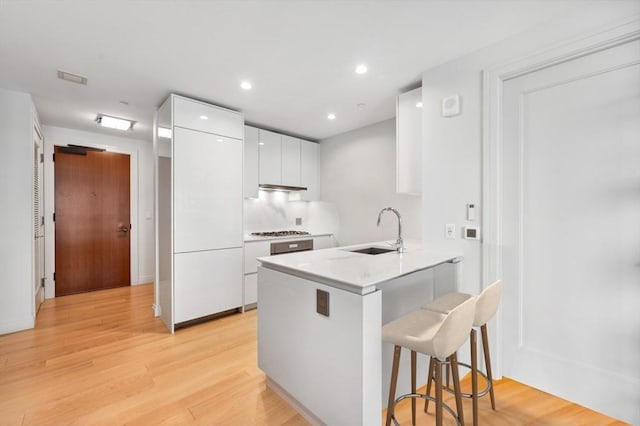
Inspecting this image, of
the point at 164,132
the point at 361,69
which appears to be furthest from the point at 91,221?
the point at 361,69

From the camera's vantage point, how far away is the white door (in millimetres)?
1555

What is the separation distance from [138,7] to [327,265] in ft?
6.08

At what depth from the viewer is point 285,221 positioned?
15.1ft

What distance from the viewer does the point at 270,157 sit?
3980 millimetres

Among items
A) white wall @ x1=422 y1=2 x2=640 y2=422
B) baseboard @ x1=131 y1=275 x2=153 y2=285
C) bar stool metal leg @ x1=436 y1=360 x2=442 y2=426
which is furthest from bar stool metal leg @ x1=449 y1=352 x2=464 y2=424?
baseboard @ x1=131 y1=275 x2=153 y2=285

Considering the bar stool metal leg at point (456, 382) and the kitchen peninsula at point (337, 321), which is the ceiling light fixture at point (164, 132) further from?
the bar stool metal leg at point (456, 382)

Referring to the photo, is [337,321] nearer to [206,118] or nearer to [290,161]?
[206,118]

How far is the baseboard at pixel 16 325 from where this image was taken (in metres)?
2.77

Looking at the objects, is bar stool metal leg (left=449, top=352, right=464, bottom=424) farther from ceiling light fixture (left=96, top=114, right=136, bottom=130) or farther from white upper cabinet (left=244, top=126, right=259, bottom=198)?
ceiling light fixture (left=96, top=114, right=136, bottom=130)

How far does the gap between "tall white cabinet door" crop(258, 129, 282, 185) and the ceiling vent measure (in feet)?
6.17

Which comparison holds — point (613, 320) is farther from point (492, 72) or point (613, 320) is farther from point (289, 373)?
point (289, 373)

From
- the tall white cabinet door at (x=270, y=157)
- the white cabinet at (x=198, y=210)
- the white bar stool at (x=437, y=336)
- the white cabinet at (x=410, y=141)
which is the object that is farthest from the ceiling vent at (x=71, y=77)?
the white bar stool at (x=437, y=336)

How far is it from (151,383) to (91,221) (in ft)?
11.1

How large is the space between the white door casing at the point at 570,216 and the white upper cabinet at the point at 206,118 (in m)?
2.49
